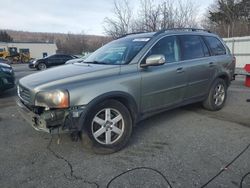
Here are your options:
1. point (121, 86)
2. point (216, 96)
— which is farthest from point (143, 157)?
point (216, 96)

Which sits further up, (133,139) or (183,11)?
(183,11)

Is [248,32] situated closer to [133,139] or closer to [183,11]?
[183,11]

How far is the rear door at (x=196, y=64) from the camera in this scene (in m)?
4.65

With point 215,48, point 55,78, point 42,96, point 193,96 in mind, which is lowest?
point 193,96

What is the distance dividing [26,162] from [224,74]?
4579 mm

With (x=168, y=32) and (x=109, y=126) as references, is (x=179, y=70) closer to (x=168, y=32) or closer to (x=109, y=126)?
(x=168, y=32)

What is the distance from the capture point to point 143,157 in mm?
3420

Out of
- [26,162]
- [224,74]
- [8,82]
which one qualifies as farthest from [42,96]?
[8,82]

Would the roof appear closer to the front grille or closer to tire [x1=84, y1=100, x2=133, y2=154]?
tire [x1=84, y1=100, x2=133, y2=154]

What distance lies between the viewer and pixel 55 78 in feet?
11.1

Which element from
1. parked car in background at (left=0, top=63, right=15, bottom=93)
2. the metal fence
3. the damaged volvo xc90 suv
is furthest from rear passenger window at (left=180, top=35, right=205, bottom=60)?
Result: the metal fence

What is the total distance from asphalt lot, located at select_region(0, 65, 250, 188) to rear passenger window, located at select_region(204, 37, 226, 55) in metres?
1.58

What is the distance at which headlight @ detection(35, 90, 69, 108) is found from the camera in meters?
3.07

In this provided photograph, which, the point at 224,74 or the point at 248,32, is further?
the point at 248,32
